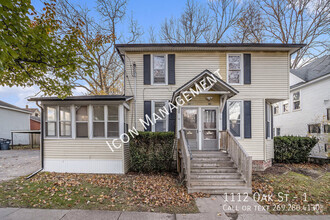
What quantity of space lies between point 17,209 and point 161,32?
55.8ft

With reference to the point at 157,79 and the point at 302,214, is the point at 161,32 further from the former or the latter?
the point at 302,214

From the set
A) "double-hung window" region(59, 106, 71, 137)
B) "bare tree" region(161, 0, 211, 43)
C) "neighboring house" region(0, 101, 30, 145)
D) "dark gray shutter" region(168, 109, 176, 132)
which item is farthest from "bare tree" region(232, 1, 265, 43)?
"neighboring house" region(0, 101, 30, 145)

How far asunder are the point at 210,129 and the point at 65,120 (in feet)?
23.2

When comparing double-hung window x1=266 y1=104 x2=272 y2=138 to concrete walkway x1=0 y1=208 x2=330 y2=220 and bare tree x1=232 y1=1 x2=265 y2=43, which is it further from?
bare tree x1=232 y1=1 x2=265 y2=43

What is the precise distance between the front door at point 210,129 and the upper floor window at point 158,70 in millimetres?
2809

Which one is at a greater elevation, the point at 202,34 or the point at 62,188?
the point at 202,34

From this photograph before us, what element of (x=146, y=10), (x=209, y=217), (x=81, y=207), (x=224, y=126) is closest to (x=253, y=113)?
(x=224, y=126)

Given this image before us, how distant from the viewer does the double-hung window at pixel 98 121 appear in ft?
25.5

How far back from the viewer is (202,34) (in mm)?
16188

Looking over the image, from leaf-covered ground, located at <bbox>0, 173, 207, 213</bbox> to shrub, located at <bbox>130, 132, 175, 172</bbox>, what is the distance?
1.83ft

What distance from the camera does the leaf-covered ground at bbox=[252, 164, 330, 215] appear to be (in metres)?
4.53

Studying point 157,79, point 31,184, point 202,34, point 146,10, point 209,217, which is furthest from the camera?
point 202,34

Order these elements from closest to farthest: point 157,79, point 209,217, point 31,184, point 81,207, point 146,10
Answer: point 209,217, point 81,207, point 31,184, point 157,79, point 146,10

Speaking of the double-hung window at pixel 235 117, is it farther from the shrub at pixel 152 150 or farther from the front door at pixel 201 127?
the shrub at pixel 152 150
